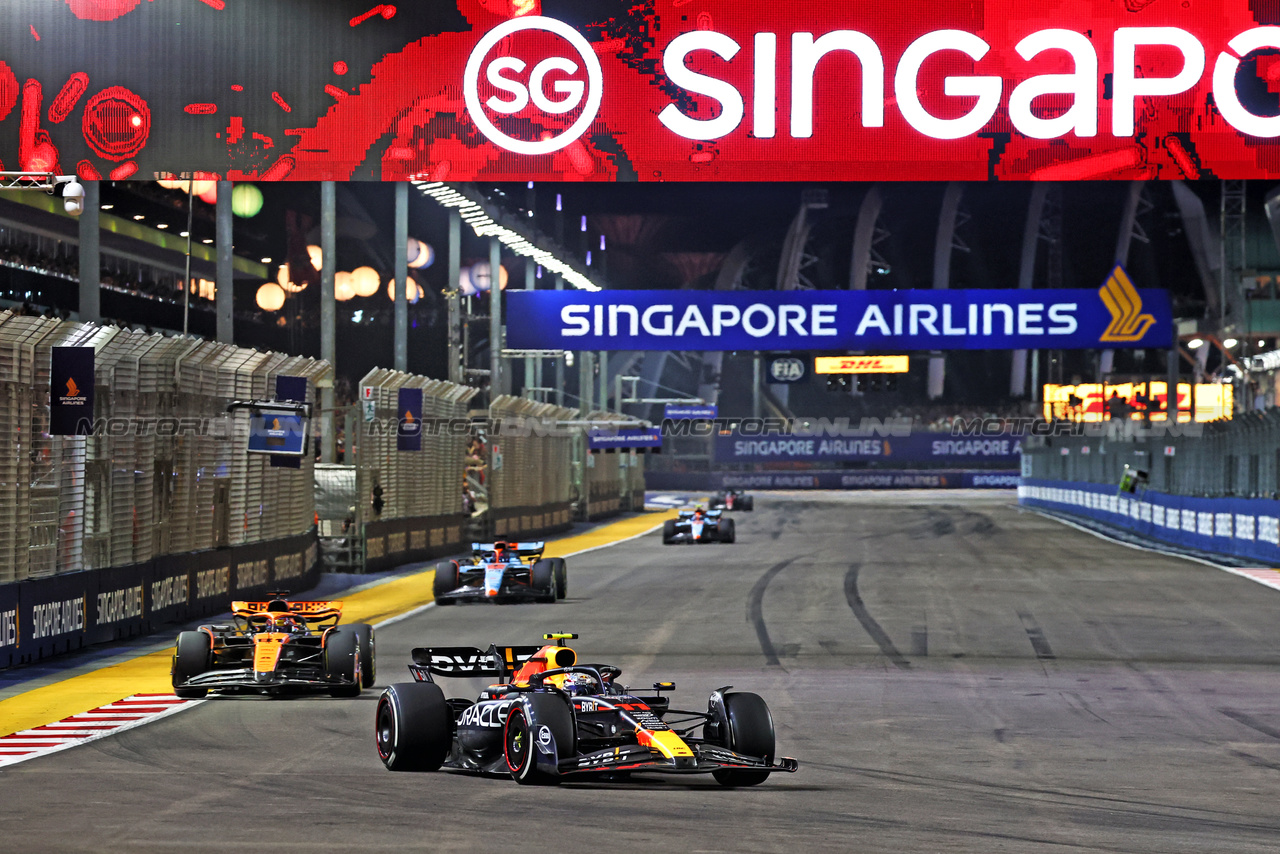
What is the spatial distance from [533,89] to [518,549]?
7508mm

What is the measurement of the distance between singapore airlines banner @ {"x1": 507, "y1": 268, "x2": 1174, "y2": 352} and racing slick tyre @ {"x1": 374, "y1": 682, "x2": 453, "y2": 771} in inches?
1016

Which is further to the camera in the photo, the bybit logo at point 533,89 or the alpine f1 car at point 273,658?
the bybit logo at point 533,89

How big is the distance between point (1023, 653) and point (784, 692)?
14.8ft

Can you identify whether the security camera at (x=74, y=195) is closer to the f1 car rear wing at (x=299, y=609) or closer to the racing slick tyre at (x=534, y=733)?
the f1 car rear wing at (x=299, y=609)

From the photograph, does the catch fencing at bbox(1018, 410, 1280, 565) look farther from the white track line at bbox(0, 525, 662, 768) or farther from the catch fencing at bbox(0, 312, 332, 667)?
the white track line at bbox(0, 525, 662, 768)

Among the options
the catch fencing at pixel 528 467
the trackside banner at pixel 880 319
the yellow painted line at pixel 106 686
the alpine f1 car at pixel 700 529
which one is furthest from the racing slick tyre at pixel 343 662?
the catch fencing at pixel 528 467

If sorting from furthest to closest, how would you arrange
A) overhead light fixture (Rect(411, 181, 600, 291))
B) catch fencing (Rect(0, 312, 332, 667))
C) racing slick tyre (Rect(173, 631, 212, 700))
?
overhead light fixture (Rect(411, 181, 600, 291)) → catch fencing (Rect(0, 312, 332, 667)) → racing slick tyre (Rect(173, 631, 212, 700))

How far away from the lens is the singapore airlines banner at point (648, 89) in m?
22.0

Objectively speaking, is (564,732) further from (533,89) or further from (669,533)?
(669,533)

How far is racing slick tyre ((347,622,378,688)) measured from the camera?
49.6 feet

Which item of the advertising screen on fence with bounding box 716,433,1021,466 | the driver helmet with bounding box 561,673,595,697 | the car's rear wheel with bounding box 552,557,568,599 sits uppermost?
the advertising screen on fence with bounding box 716,433,1021,466

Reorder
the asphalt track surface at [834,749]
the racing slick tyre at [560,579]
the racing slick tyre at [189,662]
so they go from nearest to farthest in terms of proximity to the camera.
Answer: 1. the asphalt track surface at [834,749]
2. the racing slick tyre at [189,662]
3. the racing slick tyre at [560,579]

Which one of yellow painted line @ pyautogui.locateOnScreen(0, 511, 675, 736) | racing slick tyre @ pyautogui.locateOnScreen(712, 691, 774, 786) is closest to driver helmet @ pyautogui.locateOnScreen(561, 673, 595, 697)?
racing slick tyre @ pyautogui.locateOnScreen(712, 691, 774, 786)

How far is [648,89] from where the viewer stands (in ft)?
73.2
